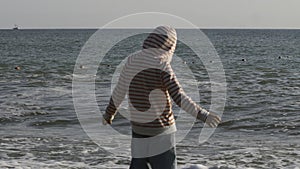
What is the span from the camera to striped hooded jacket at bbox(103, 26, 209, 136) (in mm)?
4875

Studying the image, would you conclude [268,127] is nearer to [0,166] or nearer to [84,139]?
[84,139]

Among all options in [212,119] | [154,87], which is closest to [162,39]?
[154,87]

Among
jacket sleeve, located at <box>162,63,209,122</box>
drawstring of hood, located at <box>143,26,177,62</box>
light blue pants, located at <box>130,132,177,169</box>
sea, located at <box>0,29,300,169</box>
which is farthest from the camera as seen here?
sea, located at <box>0,29,300,169</box>

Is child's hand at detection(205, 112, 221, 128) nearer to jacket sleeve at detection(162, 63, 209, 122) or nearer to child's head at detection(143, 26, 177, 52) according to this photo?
jacket sleeve at detection(162, 63, 209, 122)

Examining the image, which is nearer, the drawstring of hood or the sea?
the drawstring of hood

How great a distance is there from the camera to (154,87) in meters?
4.96

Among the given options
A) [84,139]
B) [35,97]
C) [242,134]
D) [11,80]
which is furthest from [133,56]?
[11,80]

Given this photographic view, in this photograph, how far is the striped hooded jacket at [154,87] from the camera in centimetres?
488

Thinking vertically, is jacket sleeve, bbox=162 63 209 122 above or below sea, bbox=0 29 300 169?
above

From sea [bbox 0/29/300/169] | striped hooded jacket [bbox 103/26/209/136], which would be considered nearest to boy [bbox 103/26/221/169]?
striped hooded jacket [bbox 103/26/209/136]

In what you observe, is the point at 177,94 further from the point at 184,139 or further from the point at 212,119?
the point at 184,139

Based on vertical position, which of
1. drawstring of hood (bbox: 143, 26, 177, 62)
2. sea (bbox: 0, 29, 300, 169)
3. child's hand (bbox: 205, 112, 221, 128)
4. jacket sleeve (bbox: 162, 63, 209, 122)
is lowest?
sea (bbox: 0, 29, 300, 169)

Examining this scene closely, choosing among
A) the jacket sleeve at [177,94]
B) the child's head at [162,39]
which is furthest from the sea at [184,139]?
the jacket sleeve at [177,94]

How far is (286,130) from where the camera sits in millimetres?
12062
